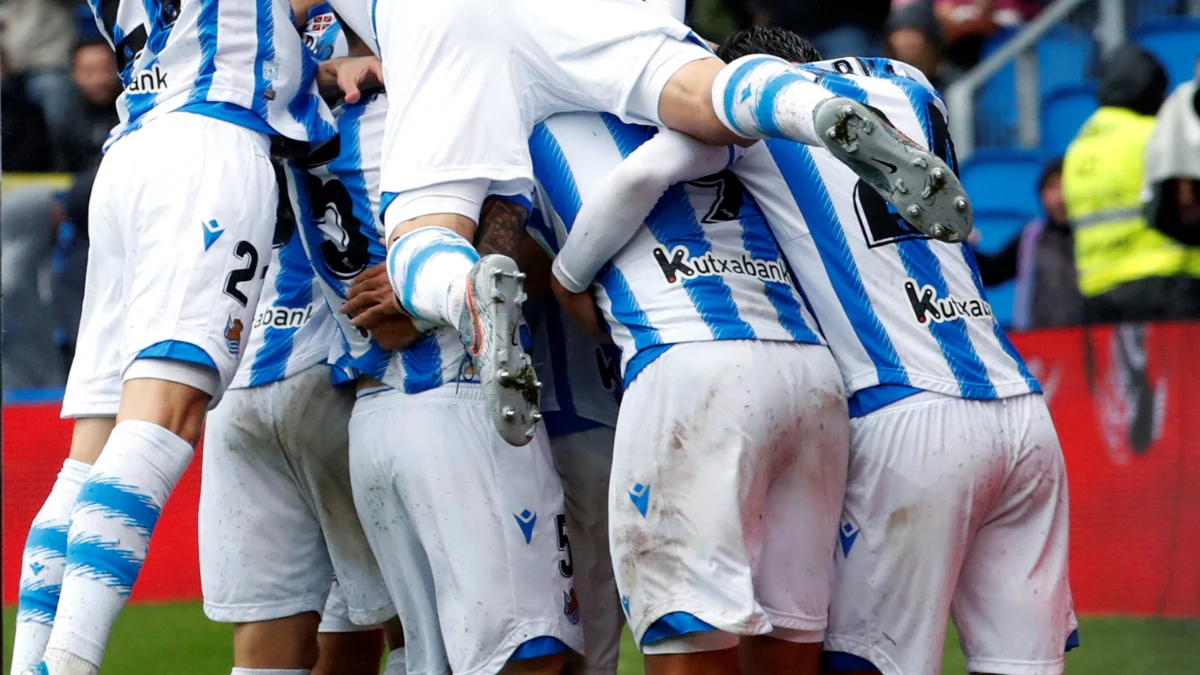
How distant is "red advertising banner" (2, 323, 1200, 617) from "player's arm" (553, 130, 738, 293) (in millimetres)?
3724

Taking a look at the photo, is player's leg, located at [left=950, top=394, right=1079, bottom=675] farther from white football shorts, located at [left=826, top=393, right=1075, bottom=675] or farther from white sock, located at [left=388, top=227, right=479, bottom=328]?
white sock, located at [left=388, top=227, right=479, bottom=328]

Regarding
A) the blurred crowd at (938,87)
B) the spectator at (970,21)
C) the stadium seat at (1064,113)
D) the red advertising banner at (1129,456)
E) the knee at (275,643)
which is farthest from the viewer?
the spectator at (970,21)

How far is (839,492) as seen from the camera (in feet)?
9.59

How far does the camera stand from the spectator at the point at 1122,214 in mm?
6164

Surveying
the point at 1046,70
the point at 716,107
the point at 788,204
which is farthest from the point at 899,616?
the point at 1046,70

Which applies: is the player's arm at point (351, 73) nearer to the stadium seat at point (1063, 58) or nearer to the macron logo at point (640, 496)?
the macron logo at point (640, 496)

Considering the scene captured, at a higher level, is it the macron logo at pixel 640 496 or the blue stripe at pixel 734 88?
the blue stripe at pixel 734 88

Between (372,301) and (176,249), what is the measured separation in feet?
1.41

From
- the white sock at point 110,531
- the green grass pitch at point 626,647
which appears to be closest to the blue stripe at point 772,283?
the white sock at point 110,531

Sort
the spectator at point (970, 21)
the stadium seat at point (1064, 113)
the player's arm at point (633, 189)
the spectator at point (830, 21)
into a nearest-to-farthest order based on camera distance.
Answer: the player's arm at point (633, 189)
the spectator at point (830, 21)
the stadium seat at point (1064, 113)
the spectator at point (970, 21)

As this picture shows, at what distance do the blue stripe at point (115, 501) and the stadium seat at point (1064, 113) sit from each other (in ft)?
16.3

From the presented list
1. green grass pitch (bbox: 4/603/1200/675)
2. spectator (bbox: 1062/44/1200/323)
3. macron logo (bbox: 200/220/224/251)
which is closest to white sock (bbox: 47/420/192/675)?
macron logo (bbox: 200/220/224/251)

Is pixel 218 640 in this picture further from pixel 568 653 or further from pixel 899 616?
pixel 899 616

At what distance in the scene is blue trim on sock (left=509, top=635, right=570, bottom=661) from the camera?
307 cm
